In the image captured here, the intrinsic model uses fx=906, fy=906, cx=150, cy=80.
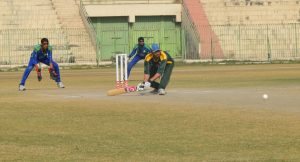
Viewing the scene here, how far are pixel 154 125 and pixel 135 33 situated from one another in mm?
43779

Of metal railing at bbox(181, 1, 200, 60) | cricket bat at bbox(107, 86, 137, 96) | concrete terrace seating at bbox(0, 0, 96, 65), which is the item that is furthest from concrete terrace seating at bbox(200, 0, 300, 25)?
cricket bat at bbox(107, 86, 137, 96)

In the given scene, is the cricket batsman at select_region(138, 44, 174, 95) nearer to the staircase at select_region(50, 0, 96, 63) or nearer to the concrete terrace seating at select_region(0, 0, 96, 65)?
the concrete terrace seating at select_region(0, 0, 96, 65)

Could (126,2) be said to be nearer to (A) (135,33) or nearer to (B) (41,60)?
(A) (135,33)

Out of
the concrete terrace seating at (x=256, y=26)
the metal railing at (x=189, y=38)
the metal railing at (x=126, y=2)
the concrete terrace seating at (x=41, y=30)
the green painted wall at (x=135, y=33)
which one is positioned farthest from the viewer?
the metal railing at (x=126, y=2)

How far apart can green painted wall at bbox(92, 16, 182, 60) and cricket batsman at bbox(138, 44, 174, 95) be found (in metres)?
31.6

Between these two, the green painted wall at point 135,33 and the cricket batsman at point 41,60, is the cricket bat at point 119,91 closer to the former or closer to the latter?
the cricket batsman at point 41,60

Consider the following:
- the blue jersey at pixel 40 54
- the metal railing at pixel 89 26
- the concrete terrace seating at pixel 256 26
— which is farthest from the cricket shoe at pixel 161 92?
the concrete terrace seating at pixel 256 26

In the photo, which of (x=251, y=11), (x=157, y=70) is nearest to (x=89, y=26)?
(x=251, y=11)

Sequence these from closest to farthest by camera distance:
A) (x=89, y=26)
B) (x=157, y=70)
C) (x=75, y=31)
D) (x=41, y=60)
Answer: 1. (x=157, y=70)
2. (x=41, y=60)
3. (x=75, y=31)
4. (x=89, y=26)

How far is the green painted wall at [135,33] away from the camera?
195ft

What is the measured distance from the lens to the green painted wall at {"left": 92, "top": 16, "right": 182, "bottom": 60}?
59.3 m

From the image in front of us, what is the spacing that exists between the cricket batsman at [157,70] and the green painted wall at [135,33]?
31.6m

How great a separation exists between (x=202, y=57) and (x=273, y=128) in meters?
40.8

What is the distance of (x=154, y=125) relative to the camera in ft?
57.2
